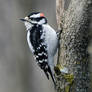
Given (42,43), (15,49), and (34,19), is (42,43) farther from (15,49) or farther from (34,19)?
(15,49)

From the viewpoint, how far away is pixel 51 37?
729 cm

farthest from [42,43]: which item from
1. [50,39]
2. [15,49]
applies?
[15,49]

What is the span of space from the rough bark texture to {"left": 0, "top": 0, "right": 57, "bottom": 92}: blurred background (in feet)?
16.3

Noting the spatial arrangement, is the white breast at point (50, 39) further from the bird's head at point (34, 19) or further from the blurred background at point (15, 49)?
the blurred background at point (15, 49)

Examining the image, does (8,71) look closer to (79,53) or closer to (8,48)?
(8,48)

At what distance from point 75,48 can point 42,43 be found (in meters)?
0.88

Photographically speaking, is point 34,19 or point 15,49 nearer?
point 34,19

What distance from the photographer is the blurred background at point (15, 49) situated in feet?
38.8

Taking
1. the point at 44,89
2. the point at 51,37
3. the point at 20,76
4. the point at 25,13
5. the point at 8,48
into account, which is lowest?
the point at 44,89

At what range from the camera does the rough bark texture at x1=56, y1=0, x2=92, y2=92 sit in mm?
6418

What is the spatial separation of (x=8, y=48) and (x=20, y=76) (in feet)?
3.07

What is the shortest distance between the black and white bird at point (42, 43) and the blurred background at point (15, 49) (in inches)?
175

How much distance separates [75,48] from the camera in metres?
6.56

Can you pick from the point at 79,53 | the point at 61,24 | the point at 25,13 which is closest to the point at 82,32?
the point at 79,53
